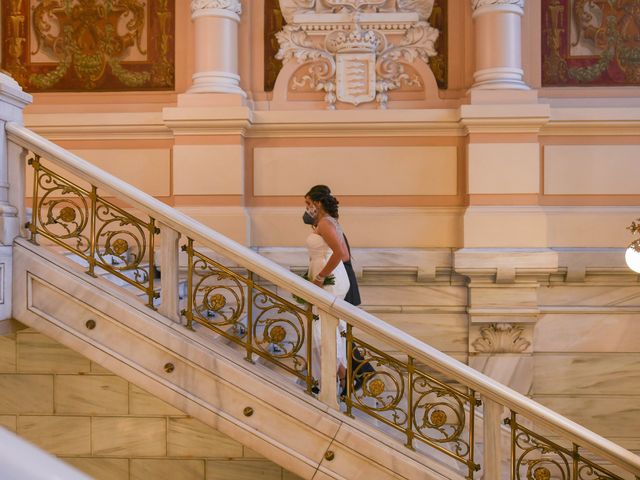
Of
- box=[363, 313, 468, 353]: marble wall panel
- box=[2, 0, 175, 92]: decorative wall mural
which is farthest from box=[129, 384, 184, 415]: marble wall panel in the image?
box=[2, 0, 175, 92]: decorative wall mural

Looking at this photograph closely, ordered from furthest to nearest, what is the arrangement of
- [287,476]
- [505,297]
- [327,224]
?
1. [505,297]
2. [287,476]
3. [327,224]

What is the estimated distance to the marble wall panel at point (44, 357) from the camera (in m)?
4.55

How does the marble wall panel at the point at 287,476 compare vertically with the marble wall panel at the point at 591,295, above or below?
below

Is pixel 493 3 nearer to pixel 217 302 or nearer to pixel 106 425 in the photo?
pixel 217 302

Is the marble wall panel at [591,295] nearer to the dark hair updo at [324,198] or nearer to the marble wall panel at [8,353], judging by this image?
the dark hair updo at [324,198]

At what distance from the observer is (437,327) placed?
530cm

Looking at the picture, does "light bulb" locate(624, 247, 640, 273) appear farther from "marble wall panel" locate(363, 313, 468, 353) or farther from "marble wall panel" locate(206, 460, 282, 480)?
"marble wall panel" locate(206, 460, 282, 480)

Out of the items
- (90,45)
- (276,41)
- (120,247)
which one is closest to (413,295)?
(276,41)

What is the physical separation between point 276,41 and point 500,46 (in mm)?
1965

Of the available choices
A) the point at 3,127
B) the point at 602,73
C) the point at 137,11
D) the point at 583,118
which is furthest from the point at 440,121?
the point at 3,127

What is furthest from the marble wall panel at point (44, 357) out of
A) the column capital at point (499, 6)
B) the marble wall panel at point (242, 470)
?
the column capital at point (499, 6)

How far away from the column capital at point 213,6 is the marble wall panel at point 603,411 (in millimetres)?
4226

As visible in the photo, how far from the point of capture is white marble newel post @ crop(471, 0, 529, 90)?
527 cm

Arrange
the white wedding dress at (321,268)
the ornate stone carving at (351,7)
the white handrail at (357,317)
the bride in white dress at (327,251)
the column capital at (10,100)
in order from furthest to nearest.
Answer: the ornate stone carving at (351,7)
the white wedding dress at (321,268)
the bride in white dress at (327,251)
the column capital at (10,100)
the white handrail at (357,317)
